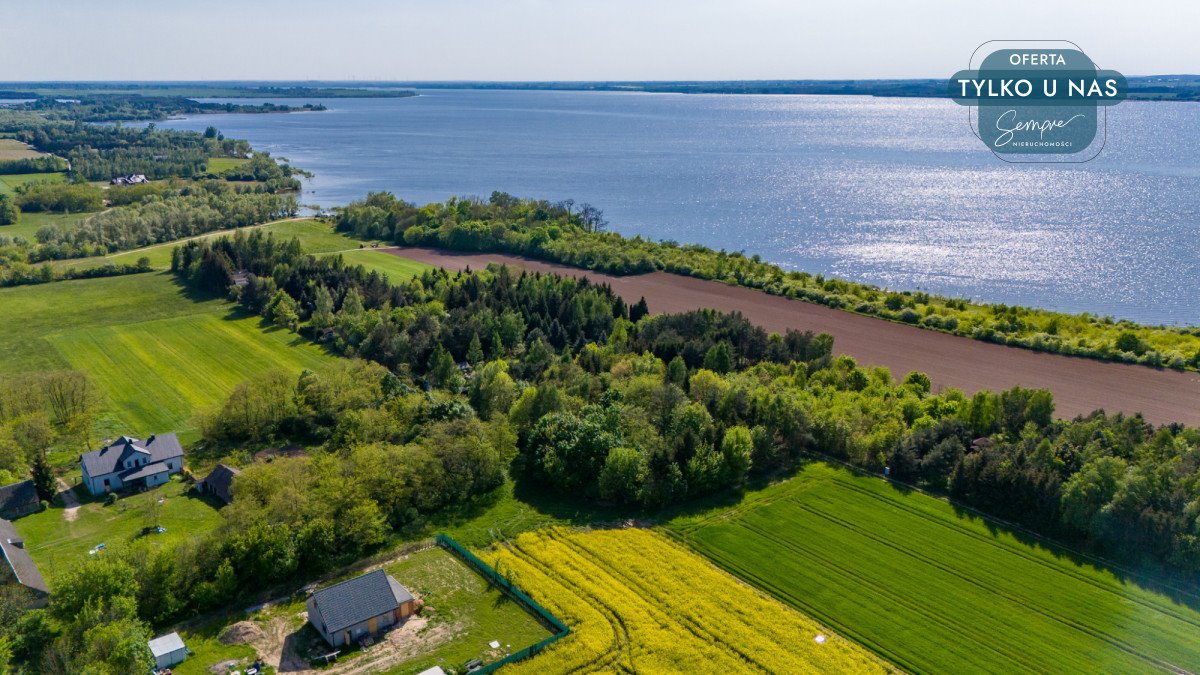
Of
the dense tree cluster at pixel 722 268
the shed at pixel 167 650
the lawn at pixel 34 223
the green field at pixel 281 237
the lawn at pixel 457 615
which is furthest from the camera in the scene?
the lawn at pixel 34 223

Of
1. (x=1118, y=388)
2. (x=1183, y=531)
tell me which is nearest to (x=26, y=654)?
(x=1183, y=531)

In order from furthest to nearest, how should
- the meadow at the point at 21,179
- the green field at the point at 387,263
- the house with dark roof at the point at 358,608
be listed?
1. the meadow at the point at 21,179
2. the green field at the point at 387,263
3. the house with dark roof at the point at 358,608

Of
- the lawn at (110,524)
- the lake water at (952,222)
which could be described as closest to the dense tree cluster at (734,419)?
the lawn at (110,524)

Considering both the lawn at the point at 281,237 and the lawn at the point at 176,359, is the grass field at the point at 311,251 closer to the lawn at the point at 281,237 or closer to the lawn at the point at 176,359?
the lawn at the point at 281,237

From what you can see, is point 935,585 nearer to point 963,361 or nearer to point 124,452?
point 963,361

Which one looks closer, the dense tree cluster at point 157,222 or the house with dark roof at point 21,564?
the house with dark roof at point 21,564

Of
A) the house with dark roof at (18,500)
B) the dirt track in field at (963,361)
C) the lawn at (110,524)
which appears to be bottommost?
the lawn at (110,524)

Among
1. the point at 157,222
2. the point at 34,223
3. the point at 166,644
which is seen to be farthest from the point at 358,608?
the point at 34,223
